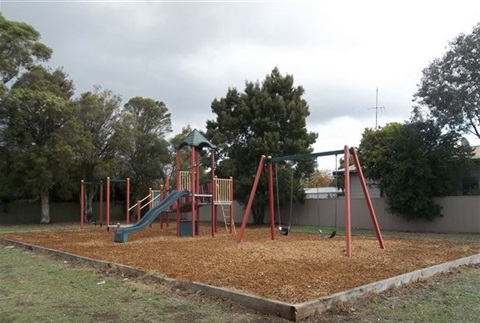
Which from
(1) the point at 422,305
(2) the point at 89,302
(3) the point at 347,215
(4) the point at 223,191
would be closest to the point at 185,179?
(4) the point at 223,191

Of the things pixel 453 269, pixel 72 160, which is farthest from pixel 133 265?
pixel 72 160

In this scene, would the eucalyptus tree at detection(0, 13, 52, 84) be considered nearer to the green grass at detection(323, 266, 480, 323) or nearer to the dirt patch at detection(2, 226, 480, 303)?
the dirt patch at detection(2, 226, 480, 303)

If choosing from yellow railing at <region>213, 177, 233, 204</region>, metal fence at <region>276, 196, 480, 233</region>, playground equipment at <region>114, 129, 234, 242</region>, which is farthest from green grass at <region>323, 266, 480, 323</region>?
yellow railing at <region>213, 177, 233, 204</region>

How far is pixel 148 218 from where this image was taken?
52.9ft

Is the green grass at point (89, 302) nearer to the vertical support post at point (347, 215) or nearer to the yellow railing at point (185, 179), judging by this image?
the vertical support post at point (347, 215)

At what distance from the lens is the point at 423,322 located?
5.38 metres

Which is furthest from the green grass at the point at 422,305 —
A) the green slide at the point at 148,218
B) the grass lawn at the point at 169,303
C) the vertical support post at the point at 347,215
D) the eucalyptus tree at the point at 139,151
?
the eucalyptus tree at the point at 139,151

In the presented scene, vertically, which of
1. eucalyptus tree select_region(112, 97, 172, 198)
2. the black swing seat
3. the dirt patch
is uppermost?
eucalyptus tree select_region(112, 97, 172, 198)

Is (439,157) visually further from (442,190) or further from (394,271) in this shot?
(394,271)

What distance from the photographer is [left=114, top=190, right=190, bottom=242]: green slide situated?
1510cm

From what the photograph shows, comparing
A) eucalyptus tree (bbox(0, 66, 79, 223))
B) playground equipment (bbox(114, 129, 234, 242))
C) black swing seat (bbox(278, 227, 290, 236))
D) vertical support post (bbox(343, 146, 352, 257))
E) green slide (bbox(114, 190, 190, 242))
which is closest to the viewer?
vertical support post (bbox(343, 146, 352, 257))

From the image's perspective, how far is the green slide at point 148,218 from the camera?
595 inches

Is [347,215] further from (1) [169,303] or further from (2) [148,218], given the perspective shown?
(2) [148,218]

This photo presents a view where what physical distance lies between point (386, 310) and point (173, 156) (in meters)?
30.4
